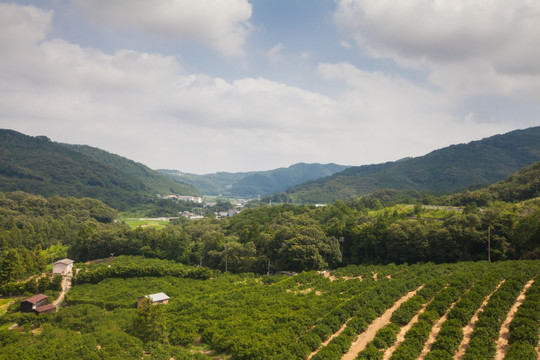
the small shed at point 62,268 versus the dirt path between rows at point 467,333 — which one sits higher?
the dirt path between rows at point 467,333

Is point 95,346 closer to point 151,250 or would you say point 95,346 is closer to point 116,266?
point 116,266

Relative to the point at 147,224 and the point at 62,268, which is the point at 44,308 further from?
the point at 147,224

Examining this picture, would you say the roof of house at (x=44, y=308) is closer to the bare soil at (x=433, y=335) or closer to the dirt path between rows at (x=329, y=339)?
the dirt path between rows at (x=329, y=339)

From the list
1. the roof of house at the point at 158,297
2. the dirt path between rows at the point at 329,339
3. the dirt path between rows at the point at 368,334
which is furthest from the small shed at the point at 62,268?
the dirt path between rows at the point at 368,334

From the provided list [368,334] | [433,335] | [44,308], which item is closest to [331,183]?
[44,308]

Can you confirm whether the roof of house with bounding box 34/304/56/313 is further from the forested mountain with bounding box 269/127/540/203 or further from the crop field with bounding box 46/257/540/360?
the forested mountain with bounding box 269/127/540/203

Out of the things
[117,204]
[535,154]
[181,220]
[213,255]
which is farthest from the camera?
[535,154]

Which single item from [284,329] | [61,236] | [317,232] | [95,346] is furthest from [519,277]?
[61,236]
